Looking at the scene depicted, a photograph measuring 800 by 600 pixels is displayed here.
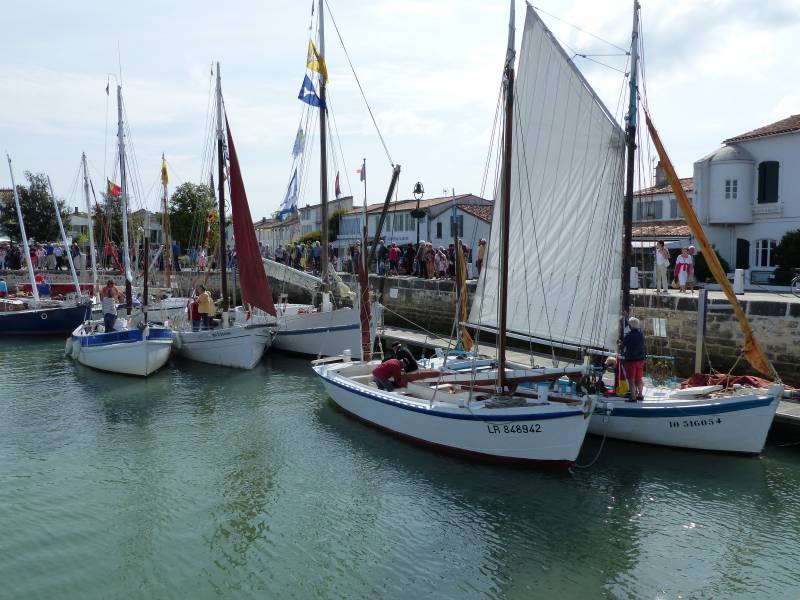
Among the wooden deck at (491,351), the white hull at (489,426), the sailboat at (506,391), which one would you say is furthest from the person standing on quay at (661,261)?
the white hull at (489,426)

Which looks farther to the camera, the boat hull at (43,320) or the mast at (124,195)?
the boat hull at (43,320)

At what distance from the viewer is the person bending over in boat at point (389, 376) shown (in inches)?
623

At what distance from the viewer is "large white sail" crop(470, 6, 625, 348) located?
14.4 meters

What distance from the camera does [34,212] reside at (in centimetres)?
5834

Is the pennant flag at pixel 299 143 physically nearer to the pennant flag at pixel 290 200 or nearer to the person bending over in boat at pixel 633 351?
the pennant flag at pixel 290 200

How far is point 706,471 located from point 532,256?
552 cm

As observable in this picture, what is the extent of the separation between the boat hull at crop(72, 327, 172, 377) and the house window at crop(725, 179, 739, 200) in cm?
2356

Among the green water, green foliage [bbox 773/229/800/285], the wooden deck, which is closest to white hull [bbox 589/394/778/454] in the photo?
the green water

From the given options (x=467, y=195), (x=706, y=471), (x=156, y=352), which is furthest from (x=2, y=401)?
(x=467, y=195)

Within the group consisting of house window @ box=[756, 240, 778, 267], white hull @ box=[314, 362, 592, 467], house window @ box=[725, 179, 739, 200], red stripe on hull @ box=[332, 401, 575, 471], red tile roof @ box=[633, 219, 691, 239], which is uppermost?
house window @ box=[725, 179, 739, 200]

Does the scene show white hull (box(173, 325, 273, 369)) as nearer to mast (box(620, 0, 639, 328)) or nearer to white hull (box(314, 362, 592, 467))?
white hull (box(314, 362, 592, 467))

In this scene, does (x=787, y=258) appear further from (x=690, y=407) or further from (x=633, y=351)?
(x=633, y=351)

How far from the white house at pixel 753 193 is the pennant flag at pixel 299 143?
1805 centimetres

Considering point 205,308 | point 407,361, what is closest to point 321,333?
point 205,308
